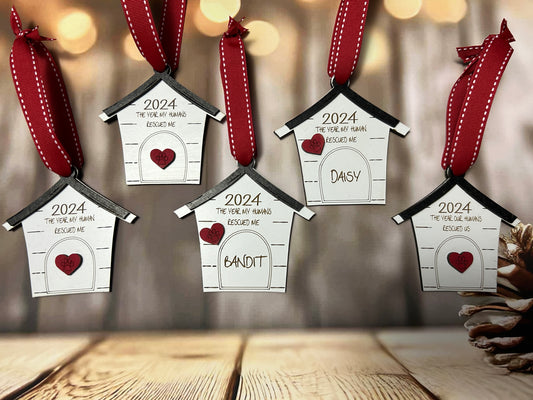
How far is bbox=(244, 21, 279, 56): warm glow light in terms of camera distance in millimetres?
749

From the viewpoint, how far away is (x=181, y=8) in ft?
2.43

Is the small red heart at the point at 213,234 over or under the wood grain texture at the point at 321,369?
over

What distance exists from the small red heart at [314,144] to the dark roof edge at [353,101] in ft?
0.13

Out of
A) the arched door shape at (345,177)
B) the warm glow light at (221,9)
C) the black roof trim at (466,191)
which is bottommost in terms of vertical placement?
the black roof trim at (466,191)

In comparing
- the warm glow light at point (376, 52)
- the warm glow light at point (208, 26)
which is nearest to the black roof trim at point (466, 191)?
the warm glow light at point (376, 52)

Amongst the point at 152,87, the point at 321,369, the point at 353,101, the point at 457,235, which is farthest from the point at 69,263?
the point at 457,235

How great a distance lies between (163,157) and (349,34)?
0.42 metres

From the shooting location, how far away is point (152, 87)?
2.44ft

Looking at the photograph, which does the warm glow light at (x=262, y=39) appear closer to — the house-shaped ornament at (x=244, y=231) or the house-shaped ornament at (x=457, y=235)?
the house-shaped ornament at (x=244, y=231)

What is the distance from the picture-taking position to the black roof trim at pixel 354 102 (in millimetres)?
724

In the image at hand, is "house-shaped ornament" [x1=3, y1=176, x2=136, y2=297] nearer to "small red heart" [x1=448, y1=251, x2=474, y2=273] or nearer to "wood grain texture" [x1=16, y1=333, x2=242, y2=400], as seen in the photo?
"wood grain texture" [x1=16, y1=333, x2=242, y2=400]

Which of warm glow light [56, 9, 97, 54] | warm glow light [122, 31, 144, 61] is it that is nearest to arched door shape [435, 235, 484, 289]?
warm glow light [122, 31, 144, 61]

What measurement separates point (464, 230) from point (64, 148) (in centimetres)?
75

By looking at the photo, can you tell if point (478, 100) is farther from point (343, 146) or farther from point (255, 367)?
point (255, 367)
